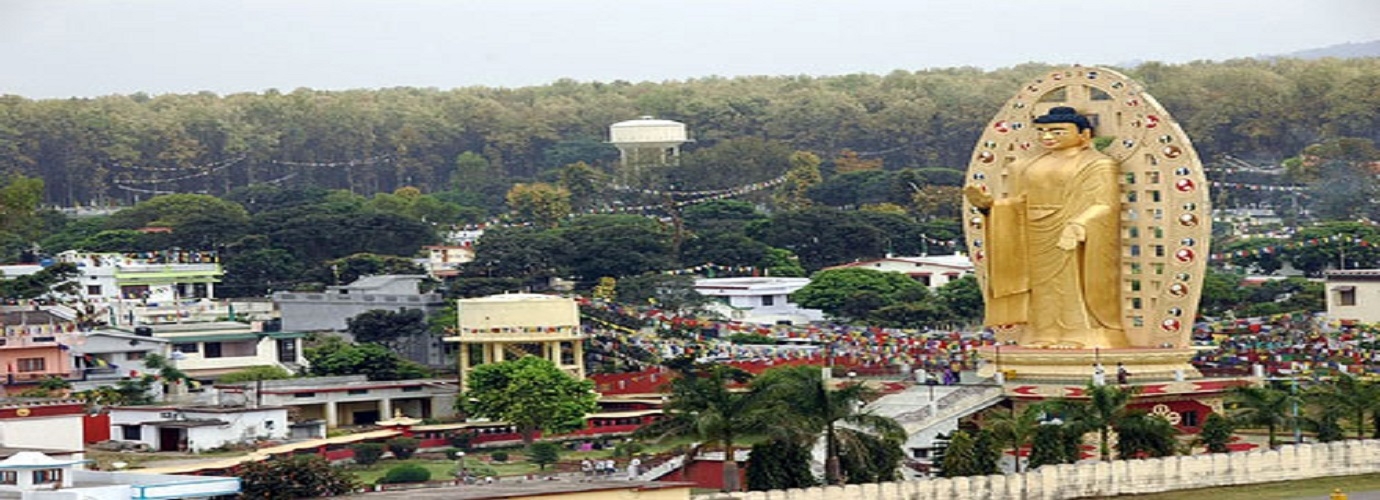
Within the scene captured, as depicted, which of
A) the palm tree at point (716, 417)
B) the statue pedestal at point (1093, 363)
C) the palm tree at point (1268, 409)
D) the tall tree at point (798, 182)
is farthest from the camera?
the tall tree at point (798, 182)

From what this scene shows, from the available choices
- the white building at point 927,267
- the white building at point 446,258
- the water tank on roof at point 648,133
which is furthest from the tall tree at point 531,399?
the water tank on roof at point 648,133

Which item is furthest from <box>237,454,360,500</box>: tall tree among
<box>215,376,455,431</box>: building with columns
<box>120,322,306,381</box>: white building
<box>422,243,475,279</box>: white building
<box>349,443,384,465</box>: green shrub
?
<box>422,243,475,279</box>: white building

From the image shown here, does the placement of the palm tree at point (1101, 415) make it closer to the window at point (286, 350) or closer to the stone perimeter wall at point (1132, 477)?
the stone perimeter wall at point (1132, 477)

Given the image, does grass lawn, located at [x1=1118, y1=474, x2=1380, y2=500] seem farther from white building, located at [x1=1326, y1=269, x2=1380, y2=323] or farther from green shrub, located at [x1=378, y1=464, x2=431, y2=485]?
white building, located at [x1=1326, y1=269, x2=1380, y2=323]

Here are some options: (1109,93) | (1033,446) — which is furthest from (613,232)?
(1033,446)

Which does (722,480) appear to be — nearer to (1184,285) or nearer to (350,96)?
(1184,285)

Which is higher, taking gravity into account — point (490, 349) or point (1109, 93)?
point (1109, 93)
